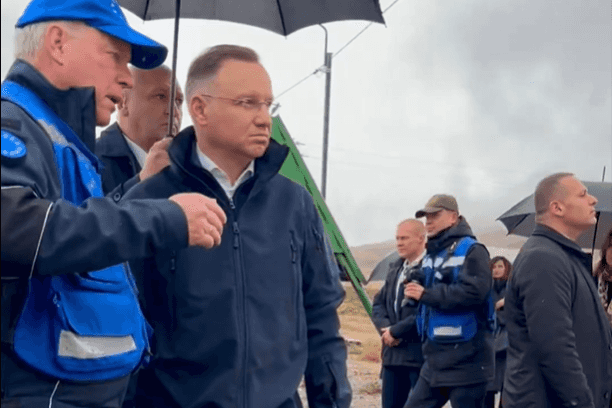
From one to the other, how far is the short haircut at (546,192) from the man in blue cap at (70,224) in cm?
308

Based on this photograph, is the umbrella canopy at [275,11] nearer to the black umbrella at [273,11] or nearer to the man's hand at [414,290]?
the black umbrella at [273,11]

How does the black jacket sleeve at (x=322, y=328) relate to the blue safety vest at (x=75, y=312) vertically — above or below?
below

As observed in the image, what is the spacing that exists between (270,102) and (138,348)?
1.04 m

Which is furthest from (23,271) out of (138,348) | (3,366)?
(138,348)

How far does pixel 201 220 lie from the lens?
1.88m

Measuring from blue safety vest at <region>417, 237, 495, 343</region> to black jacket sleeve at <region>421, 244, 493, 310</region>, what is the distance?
2.8 inches

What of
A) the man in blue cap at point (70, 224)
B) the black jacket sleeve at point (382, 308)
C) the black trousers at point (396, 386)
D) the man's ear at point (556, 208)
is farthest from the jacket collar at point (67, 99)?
the black jacket sleeve at point (382, 308)

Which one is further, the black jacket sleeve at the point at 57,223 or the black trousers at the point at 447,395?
the black trousers at the point at 447,395

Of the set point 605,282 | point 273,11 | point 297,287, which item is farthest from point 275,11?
point 605,282

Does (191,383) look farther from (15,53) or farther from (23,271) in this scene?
(15,53)

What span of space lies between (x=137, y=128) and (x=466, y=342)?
3404mm

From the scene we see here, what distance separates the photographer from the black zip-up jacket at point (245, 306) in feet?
8.19

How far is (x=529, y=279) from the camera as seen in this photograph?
439 cm

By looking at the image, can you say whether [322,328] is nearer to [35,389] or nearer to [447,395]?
[35,389]
